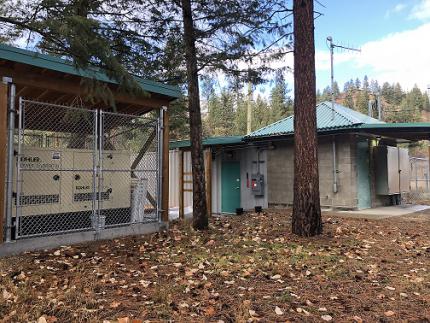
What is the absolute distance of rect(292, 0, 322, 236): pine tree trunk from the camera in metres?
7.62

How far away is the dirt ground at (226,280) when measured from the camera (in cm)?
384

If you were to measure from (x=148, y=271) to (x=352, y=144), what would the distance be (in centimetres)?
963

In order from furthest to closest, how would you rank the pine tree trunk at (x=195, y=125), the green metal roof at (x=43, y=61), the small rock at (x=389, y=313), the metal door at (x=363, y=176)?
the metal door at (x=363, y=176), the pine tree trunk at (x=195, y=125), the green metal roof at (x=43, y=61), the small rock at (x=389, y=313)

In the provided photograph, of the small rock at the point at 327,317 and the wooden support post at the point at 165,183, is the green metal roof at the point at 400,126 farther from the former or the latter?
the small rock at the point at 327,317

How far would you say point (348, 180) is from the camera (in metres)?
12.9

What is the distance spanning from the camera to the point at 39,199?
7.34 m

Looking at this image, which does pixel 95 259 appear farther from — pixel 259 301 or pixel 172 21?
pixel 172 21

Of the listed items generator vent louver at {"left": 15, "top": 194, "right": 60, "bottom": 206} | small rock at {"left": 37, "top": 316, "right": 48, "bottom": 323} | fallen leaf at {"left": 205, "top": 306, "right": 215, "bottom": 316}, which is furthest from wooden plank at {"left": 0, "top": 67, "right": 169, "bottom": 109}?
fallen leaf at {"left": 205, "top": 306, "right": 215, "bottom": 316}

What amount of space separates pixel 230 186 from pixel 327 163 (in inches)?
168

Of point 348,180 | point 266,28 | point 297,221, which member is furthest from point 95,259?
point 348,180

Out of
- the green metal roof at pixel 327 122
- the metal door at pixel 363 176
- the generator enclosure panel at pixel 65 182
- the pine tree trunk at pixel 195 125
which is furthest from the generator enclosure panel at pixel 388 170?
the generator enclosure panel at pixel 65 182

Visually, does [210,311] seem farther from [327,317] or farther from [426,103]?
[426,103]

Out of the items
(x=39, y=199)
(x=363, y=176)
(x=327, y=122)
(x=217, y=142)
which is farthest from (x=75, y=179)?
(x=363, y=176)

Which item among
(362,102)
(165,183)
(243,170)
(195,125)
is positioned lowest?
(165,183)
